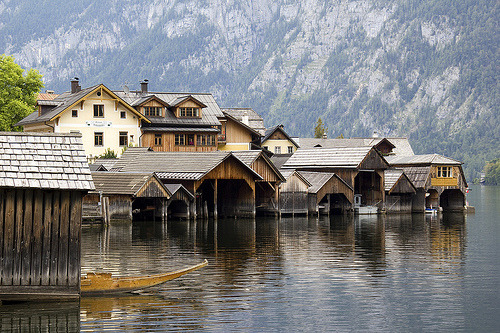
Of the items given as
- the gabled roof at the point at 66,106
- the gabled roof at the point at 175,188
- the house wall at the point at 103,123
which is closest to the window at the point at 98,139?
the house wall at the point at 103,123

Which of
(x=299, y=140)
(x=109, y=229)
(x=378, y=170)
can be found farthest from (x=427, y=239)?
(x=299, y=140)

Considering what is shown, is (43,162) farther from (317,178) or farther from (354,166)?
(354,166)

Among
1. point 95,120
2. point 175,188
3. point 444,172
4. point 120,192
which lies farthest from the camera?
point 444,172

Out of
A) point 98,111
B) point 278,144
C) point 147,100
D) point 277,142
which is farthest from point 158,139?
point 278,144

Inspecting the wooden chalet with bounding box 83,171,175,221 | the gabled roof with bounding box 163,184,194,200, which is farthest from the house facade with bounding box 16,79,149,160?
the wooden chalet with bounding box 83,171,175,221

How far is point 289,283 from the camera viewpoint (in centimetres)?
3347

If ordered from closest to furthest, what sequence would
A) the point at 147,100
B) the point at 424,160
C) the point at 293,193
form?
the point at 293,193, the point at 424,160, the point at 147,100

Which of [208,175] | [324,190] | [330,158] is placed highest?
[330,158]

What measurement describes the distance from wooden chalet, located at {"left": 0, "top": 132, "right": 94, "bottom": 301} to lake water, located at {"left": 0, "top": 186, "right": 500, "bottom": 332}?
2.85ft

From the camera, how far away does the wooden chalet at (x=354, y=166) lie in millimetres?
87500

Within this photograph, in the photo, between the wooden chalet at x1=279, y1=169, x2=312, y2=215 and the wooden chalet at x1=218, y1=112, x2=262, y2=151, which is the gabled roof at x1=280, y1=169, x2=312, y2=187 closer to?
the wooden chalet at x1=279, y1=169, x2=312, y2=215

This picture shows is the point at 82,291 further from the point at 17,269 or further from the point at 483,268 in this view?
the point at 483,268

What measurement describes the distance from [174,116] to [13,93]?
65.9 feet

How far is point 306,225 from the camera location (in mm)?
69312
